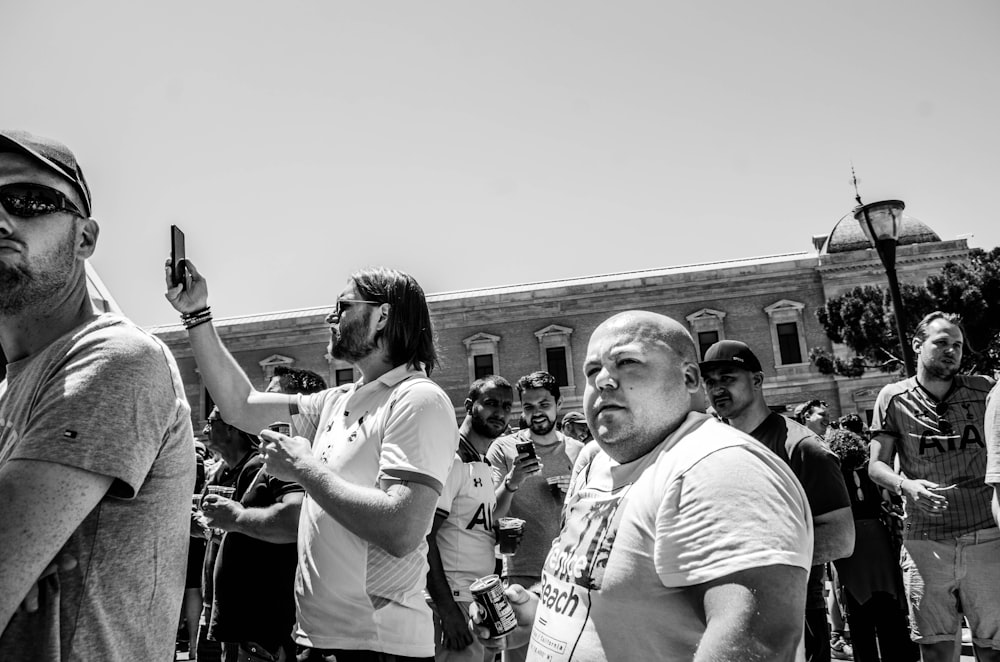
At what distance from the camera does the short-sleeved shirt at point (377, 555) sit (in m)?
2.39

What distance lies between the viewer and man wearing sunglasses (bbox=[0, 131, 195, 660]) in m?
1.28

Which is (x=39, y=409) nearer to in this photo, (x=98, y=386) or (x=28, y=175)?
(x=98, y=386)

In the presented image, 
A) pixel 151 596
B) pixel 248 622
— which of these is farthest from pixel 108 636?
pixel 248 622

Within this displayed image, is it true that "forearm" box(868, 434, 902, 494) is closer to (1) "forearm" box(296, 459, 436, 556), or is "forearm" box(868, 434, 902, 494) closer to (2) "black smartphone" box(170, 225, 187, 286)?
(1) "forearm" box(296, 459, 436, 556)

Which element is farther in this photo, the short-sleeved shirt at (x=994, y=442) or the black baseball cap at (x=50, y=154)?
the short-sleeved shirt at (x=994, y=442)

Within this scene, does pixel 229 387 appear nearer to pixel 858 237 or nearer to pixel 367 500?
pixel 367 500

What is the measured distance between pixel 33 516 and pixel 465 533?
3328 mm

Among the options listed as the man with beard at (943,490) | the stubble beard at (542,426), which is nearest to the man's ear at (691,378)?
the man with beard at (943,490)

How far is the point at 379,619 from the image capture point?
2.39 meters

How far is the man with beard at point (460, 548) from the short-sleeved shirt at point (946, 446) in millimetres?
2617

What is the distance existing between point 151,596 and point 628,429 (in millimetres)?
Answer: 1211

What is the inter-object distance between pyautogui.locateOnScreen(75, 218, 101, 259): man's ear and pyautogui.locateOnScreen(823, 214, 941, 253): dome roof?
120 feet

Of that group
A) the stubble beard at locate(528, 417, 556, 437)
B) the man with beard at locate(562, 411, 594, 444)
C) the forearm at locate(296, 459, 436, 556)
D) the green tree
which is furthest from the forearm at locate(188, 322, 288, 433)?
the green tree

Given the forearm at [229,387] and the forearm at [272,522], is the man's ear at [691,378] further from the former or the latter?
the forearm at [272,522]
